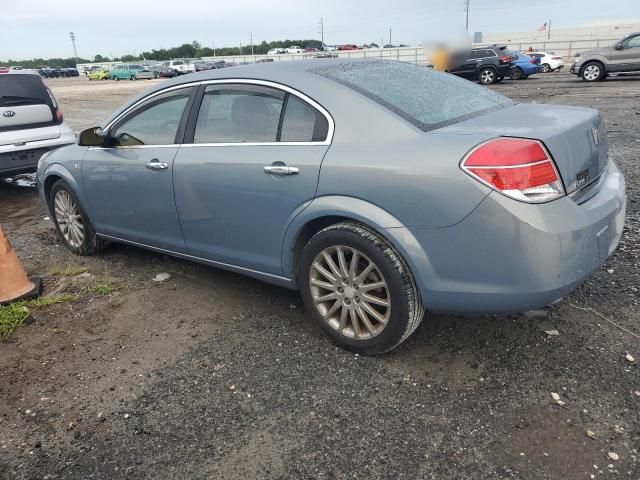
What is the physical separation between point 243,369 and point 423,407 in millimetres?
1021

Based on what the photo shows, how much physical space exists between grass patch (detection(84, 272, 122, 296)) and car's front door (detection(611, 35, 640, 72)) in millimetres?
21078

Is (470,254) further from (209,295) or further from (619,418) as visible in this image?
(209,295)

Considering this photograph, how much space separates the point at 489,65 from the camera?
925 inches

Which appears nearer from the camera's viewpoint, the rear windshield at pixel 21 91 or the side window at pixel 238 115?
the side window at pixel 238 115

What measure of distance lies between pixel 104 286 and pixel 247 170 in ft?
5.82

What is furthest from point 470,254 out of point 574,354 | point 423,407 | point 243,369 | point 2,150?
point 2,150

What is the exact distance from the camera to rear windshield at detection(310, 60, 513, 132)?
9.72 ft

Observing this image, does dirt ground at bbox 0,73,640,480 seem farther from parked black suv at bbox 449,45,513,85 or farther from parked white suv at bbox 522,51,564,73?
parked white suv at bbox 522,51,564,73

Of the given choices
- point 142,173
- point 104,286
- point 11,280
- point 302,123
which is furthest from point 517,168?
point 11,280

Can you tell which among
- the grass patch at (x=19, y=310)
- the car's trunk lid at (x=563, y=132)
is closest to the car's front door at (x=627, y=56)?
the car's trunk lid at (x=563, y=132)

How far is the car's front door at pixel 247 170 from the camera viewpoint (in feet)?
10.1

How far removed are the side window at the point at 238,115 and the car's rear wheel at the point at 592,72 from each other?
21.0 metres

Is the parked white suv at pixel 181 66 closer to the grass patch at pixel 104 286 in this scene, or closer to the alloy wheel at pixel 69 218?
the alloy wheel at pixel 69 218

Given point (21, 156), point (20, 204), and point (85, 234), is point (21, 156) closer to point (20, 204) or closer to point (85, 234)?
point (20, 204)
